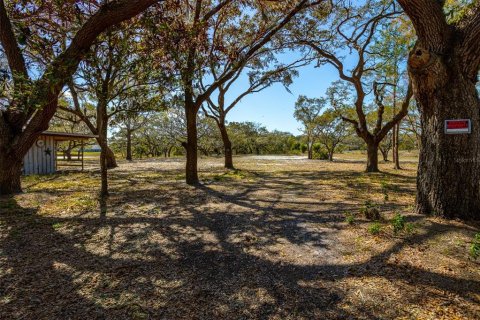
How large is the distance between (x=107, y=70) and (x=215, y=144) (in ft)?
104

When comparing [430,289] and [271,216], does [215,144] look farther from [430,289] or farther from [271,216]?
[430,289]

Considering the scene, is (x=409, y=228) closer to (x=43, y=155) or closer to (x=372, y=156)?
(x=372, y=156)

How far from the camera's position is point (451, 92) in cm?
388

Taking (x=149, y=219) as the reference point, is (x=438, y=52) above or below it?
above

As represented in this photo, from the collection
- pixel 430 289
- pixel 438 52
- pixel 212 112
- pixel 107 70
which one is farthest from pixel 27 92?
pixel 212 112

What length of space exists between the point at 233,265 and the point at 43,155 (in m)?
14.4

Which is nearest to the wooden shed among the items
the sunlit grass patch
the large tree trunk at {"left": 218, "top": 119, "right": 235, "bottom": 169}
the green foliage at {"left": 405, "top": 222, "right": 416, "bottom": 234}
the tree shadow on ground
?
the sunlit grass patch

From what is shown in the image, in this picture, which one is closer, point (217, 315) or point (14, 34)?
point (217, 315)

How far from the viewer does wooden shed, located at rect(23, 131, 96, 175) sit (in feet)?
41.3

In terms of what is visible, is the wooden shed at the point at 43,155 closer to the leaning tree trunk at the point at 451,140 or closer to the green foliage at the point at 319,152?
the leaning tree trunk at the point at 451,140

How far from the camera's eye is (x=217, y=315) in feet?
6.88

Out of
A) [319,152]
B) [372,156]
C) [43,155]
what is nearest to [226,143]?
[372,156]

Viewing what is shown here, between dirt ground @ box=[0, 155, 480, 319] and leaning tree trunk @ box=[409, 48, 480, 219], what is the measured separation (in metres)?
0.33

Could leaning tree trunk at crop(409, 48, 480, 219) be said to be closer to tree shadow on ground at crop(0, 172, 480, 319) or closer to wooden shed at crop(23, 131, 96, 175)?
tree shadow on ground at crop(0, 172, 480, 319)
